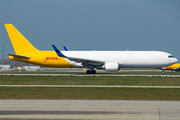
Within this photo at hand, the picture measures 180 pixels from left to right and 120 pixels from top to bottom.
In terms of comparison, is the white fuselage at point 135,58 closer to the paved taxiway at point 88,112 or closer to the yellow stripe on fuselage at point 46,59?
the yellow stripe on fuselage at point 46,59

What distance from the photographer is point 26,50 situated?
4809cm

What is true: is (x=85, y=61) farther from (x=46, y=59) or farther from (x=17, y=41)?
(x=17, y=41)

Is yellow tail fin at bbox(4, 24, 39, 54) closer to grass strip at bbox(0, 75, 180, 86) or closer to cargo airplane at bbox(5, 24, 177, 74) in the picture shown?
cargo airplane at bbox(5, 24, 177, 74)

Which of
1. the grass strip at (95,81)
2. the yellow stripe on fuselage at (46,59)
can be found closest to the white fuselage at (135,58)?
the yellow stripe on fuselage at (46,59)

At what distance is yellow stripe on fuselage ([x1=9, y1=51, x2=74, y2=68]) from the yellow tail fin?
119 cm

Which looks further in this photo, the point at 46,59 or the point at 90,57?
the point at 46,59

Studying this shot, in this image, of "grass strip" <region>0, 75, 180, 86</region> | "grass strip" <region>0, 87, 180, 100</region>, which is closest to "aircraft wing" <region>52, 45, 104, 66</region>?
"grass strip" <region>0, 75, 180, 86</region>

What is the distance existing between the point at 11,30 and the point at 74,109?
3910cm

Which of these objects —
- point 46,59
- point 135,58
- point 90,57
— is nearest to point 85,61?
point 90,57

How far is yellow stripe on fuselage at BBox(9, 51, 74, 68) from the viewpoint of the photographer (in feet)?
152

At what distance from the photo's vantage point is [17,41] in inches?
1889

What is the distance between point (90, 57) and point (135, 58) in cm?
790

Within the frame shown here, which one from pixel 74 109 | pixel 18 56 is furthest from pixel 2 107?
pixel 18 56

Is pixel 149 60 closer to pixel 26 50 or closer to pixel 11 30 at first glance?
pixel 26 50
